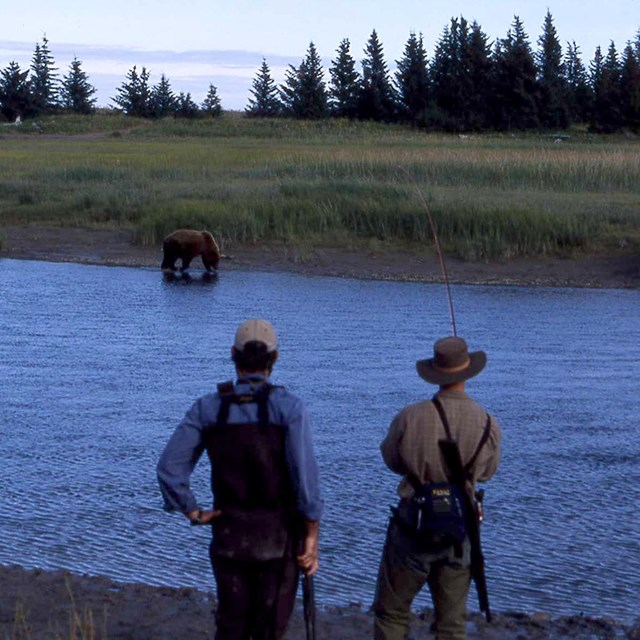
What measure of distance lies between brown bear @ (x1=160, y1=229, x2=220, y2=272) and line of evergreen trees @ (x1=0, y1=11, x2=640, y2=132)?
56.2m

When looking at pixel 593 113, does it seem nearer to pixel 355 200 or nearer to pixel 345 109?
pixel 345 109

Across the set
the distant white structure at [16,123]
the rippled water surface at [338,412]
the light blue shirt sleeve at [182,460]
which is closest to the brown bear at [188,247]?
the rippled water surface at [338,412]

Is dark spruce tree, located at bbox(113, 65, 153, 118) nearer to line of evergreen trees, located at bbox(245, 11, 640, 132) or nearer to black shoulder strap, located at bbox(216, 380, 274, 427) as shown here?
line of evergreen trees, located at bbox(245, 11, 640, 132)

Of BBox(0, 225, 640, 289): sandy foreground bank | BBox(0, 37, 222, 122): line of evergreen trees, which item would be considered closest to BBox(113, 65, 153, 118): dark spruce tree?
BBox(0, 37, 222, 122): line of evergreen trees

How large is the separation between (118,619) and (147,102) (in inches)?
3602

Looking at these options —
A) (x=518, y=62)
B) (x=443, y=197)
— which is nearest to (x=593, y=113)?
(x=518, y=62)

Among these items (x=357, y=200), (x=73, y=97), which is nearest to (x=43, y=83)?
(x=73, y=97)

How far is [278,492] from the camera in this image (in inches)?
194

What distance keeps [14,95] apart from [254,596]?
8929cm

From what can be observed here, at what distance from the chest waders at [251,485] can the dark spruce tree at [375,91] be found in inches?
3197

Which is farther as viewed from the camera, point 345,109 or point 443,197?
point 345,109

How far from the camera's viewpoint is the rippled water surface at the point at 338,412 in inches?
301

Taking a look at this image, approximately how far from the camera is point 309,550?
4.99 m

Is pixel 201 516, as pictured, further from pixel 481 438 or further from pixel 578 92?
pixel 578 92
